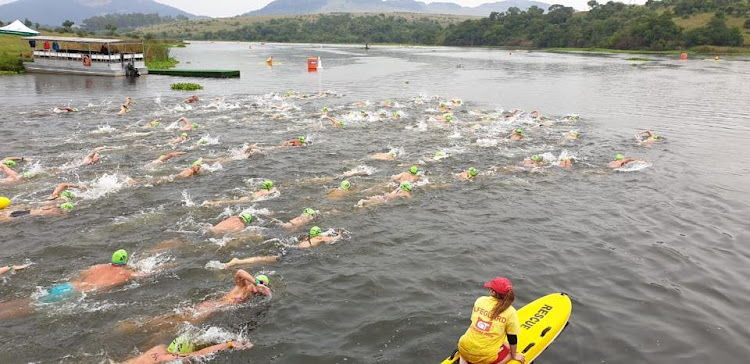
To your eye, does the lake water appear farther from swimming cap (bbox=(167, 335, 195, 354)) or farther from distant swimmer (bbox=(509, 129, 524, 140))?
distant swimmer (bbox=(509, 129, 524, 140))

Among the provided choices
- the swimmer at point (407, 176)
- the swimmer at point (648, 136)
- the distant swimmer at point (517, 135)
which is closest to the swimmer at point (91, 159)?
the swimmer at point (407, 176)

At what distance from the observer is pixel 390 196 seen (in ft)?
53.9

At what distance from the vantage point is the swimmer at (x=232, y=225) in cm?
1315

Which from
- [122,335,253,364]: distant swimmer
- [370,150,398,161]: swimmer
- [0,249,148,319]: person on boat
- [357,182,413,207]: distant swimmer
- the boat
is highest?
the boat

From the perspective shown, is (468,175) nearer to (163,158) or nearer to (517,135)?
(517,135)

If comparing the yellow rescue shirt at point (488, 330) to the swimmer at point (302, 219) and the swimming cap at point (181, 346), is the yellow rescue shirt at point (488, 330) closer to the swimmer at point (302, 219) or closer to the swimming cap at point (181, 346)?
the swimming cap at point (181, 346)

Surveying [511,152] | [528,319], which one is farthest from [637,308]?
[511,152]

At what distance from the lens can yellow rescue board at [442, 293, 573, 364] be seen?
823cm

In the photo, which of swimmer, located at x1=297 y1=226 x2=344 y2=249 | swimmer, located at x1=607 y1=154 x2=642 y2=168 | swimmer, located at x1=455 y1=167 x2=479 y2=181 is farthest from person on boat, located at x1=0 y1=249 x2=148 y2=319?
swimmer, located at x1=607 y1=154 x2=642 y2=168

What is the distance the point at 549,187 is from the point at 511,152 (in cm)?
491

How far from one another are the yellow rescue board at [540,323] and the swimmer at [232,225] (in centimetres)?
760

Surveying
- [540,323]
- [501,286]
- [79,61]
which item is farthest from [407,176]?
[79,61]

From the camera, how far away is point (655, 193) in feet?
57.4

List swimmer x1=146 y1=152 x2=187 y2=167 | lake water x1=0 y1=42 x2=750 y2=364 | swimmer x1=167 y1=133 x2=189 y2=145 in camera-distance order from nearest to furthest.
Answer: lake water x1=0 y1=42 x2=750 y2=364 → swimmer x1=146 y1=152 x2=187 y2=167 → swimmer x1=167 y1=133 x2=189 y2=145
